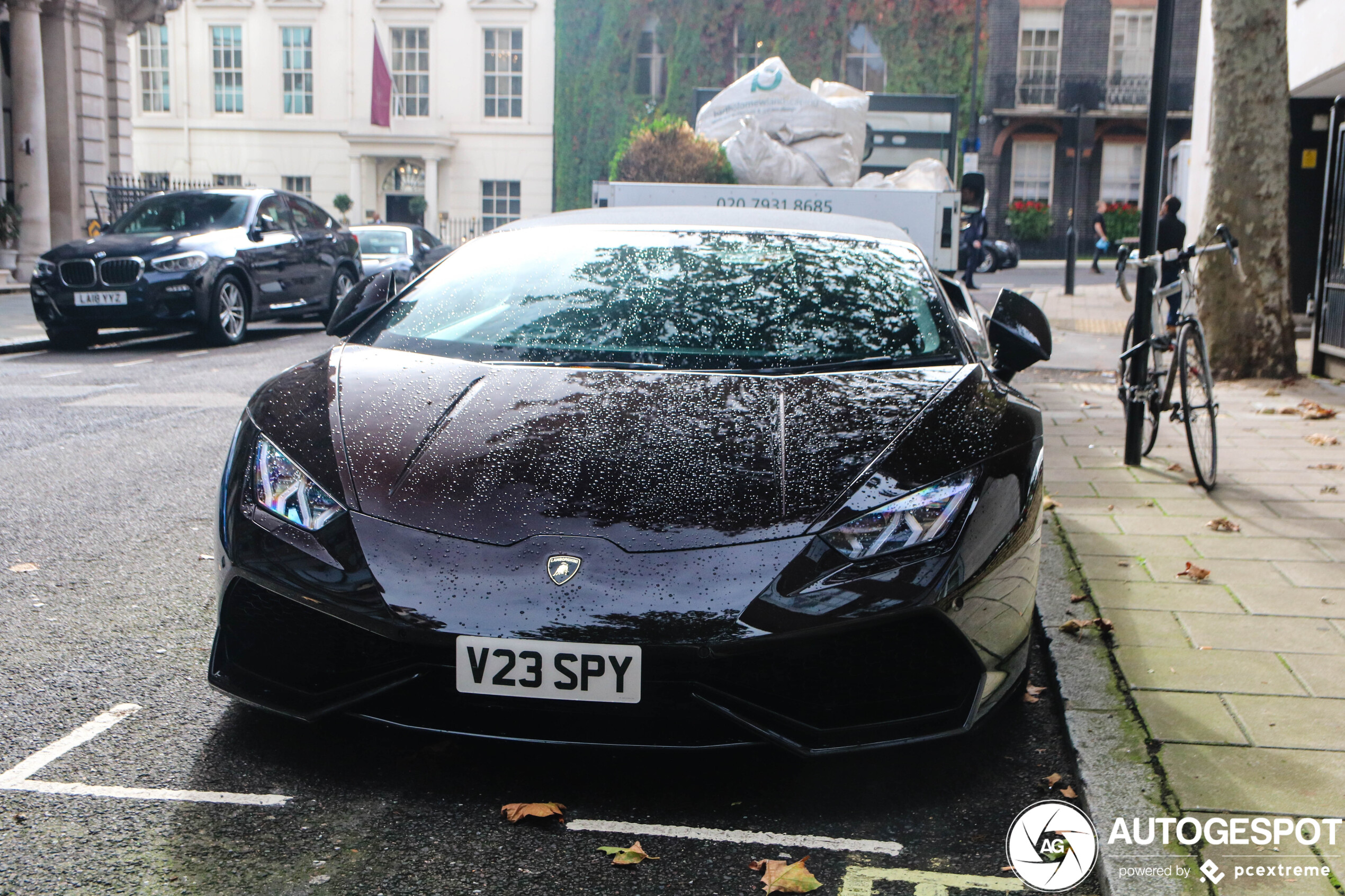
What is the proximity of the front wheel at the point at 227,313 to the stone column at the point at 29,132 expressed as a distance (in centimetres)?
931

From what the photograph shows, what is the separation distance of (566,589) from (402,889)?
649 mm

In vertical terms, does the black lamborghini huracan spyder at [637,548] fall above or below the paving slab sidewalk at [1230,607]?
above

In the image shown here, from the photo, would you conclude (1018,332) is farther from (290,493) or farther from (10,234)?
(10,234)

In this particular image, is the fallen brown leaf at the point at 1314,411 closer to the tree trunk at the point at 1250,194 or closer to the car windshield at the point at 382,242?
the tree trunk at the point at 1250,194

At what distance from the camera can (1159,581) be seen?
4.43 m

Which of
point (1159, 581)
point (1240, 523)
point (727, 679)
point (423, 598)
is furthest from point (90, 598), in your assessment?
point (1240, 523)

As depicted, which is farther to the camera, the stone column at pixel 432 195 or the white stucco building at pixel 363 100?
the stone column at pixel 432 195

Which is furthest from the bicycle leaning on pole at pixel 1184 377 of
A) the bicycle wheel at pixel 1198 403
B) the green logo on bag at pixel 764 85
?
the green logo on bag at pixel 764 85

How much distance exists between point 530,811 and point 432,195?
1513 inches

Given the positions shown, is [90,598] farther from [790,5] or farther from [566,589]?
[790,5]

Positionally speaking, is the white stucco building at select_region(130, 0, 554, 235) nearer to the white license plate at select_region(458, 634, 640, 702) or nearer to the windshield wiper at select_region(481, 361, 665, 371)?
the windshield wiper at select_region(481, 361, 665, 371)

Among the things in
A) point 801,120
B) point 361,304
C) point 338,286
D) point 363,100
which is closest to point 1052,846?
A: point 361,304

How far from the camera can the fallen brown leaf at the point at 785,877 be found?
2.44 m

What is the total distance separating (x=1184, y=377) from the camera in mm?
6160
